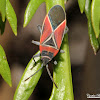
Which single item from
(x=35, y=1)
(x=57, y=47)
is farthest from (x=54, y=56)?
(x=35, y=1)

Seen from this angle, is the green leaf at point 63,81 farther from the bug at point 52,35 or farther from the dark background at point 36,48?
the dark background at point 36,48

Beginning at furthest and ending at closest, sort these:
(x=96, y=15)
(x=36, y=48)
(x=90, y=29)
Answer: (x=36, y=48), (x=90, y=29), (x=96, y=15)

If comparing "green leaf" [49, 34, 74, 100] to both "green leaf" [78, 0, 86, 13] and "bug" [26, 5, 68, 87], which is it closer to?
"bug" [26, 5, 68, 87]

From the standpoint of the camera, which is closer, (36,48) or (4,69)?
(4,69)

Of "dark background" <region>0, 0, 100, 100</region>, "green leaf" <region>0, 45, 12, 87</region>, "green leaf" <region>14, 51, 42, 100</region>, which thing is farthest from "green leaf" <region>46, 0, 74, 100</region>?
"dark background" <region>0, 0, 100, 100</region>

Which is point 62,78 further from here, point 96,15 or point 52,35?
point 96,15

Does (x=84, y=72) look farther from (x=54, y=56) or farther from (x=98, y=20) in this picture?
(x=98, y=20)

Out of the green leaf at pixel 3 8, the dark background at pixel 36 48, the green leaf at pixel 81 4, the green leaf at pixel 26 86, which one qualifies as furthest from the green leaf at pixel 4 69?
the dark background at pixel 36 48

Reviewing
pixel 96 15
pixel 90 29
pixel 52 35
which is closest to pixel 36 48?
pixel 52 35
